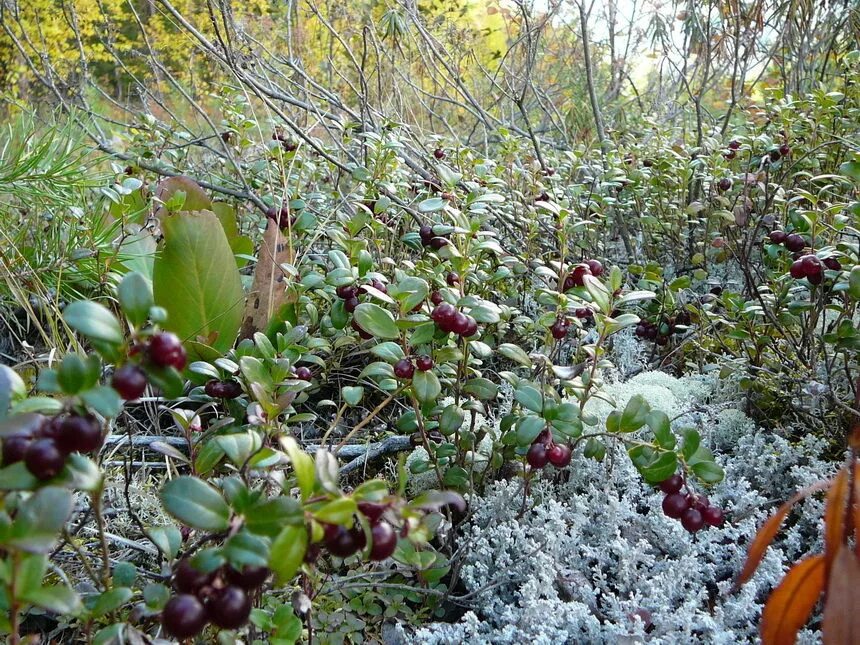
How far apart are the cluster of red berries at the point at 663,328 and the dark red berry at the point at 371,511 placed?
62.4 inches

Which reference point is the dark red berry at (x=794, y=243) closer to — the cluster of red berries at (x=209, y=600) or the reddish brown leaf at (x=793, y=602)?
the reddish brown leaf at (x=793, y=602)

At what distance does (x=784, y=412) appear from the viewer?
5.98ft

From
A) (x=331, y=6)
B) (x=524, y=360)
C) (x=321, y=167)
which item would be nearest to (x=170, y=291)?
(x=524, y=360)

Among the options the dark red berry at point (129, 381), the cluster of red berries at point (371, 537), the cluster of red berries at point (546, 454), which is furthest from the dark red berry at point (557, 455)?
the dark red berry at point (129, 381)

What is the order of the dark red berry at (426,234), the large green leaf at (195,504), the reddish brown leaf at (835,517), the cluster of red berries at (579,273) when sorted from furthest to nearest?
1. the dark red berry at (426,234)
2. the cluster of red berries at (579,273)
3. the reddish brown leaf at (835,517)
4. the large green leaf at (195,504)

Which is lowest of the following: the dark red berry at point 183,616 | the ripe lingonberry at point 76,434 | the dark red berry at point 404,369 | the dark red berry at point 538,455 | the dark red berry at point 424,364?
the dark red berry at point 183,616

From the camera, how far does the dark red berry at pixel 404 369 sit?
50.6 inches

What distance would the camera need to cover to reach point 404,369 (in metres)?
1.29

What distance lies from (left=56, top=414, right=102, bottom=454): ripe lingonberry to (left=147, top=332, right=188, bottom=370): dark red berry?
0.08m

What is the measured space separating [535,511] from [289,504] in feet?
3.04

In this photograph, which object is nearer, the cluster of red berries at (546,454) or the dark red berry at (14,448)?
the dark red berry at (14,448)

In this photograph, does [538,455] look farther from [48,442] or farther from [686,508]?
[48,442]

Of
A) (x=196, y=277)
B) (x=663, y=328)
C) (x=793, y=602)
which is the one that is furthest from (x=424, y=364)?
(x=663, y=328)

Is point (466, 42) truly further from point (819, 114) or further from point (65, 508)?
point (65, 508)
